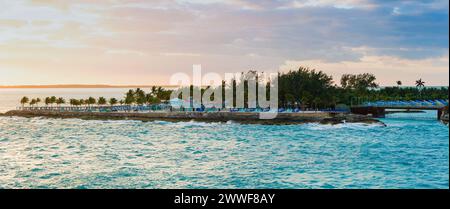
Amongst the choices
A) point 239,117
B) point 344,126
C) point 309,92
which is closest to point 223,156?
point 344,126

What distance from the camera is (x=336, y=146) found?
3581cm

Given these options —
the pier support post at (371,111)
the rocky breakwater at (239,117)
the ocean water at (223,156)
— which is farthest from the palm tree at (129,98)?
the pier support post at (371,111)

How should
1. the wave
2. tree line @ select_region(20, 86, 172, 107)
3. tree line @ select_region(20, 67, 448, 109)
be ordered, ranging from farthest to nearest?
tree line @ select_region(20, 86, 172, 107), tree line @ select_region(20, 67, 448, 109), the wave

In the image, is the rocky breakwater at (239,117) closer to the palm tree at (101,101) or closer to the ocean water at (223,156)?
the ocean water at (223,156)

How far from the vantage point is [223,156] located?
30.5 m

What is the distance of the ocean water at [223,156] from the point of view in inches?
834

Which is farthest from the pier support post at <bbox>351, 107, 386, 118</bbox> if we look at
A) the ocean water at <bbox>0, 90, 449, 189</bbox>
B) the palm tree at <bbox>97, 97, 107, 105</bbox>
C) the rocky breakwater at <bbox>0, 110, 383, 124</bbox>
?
the palm tree at <bbox>97, 97, 107, 105</bbox>

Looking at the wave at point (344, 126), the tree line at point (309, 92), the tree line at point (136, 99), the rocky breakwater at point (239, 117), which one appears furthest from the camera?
the tree line at point (136, 99)

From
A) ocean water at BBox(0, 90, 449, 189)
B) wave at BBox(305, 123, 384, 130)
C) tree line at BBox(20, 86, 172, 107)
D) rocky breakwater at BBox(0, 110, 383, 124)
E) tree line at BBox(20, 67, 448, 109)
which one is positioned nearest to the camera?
ocean water at BBox(0, 90, 449, 189)

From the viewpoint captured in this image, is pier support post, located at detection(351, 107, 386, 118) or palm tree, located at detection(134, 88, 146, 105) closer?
pier support post, located at detection(351, 107, 386, 118)

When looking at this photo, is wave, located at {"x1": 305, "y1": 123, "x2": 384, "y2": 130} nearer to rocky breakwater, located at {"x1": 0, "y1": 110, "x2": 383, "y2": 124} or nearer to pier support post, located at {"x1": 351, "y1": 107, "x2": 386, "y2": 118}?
rocky breakwater, located at {"x1": 0, "y1": 110, "x2": 383, "y2": 124}

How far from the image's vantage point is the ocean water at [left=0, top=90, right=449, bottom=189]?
69.5 ft
